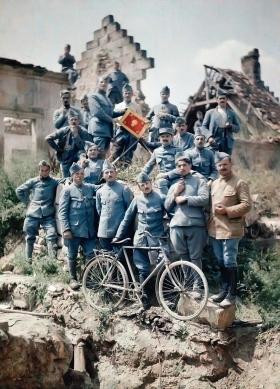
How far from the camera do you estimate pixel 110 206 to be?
24.8ft

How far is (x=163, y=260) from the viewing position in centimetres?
673

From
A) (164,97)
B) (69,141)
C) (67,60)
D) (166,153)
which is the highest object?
Answer: (67,60)

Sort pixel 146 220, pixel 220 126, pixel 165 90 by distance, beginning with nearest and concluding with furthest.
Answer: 1. pixel 146 220
2. pixel 220 126
3. pixel 165 90

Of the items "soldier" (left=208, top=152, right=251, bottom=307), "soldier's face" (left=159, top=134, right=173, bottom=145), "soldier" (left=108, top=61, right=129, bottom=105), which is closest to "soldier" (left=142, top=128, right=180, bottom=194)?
"soldier's face" (left=159, top=134, right=173, bottom=145)

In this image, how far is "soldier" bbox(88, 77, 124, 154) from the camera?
9.80m

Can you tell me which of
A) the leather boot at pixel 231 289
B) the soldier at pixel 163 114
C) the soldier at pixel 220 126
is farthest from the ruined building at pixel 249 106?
the leather boot at pixel 231 289

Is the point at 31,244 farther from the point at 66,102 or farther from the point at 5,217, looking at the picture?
the point at 66,102

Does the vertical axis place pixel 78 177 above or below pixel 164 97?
below

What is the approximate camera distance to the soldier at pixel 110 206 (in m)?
7.53

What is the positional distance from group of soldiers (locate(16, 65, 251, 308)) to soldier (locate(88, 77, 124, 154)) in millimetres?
21

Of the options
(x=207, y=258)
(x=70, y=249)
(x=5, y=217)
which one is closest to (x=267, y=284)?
(x=207, y=258)

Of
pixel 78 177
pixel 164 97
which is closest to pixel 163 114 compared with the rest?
pixel 164 97

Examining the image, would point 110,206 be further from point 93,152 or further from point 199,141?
point 199,141

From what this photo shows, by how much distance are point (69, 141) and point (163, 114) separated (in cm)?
208
